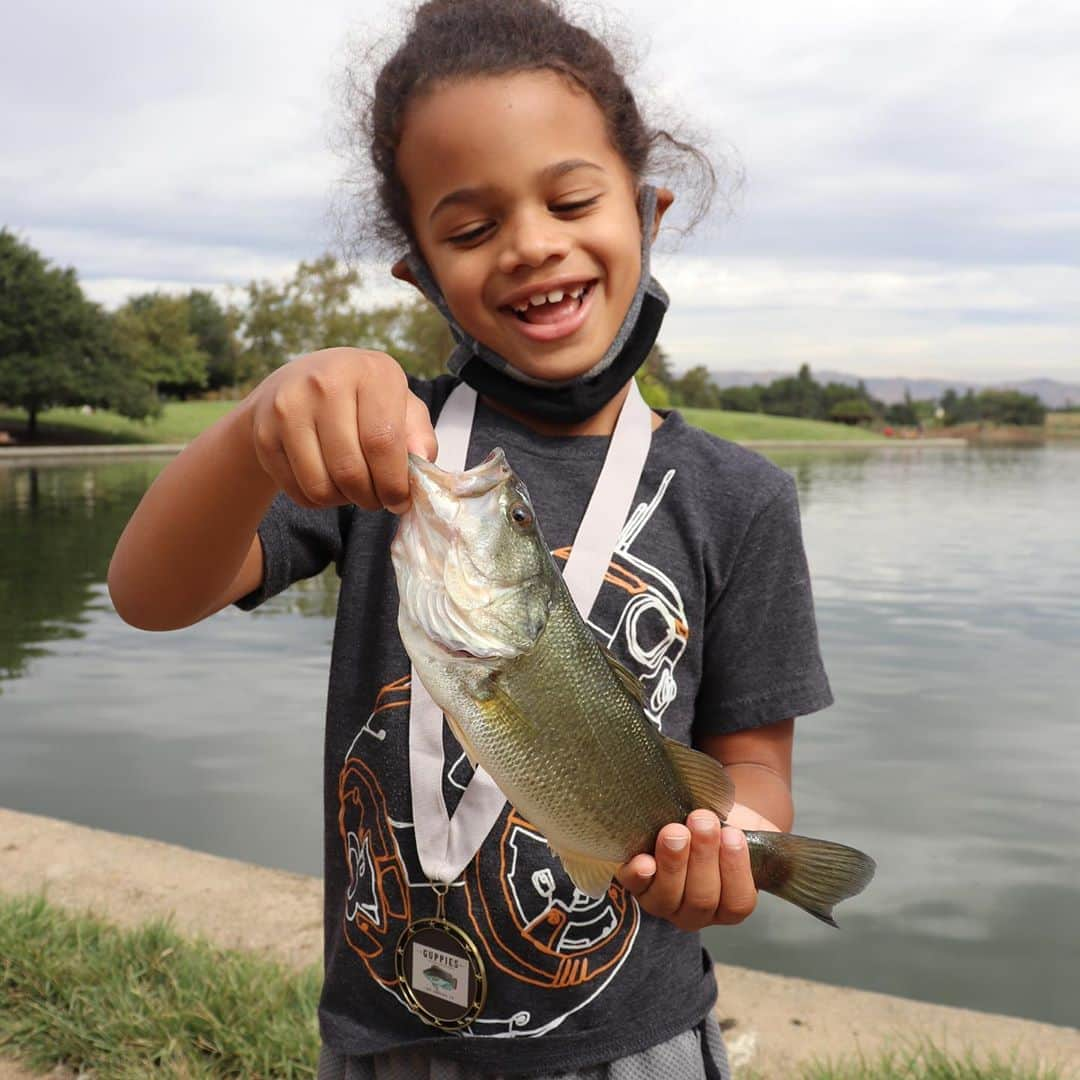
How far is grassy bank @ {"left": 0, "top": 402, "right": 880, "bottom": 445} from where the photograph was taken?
41750mm

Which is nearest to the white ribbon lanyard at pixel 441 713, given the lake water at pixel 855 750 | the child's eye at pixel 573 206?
the child's eye at pixel 573 206

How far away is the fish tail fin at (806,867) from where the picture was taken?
1.65 meters

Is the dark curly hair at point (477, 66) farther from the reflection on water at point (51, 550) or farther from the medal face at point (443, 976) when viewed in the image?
the reflection on water at point (51, 550)

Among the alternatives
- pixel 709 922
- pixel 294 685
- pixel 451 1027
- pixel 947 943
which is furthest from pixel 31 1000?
pixel 294 685

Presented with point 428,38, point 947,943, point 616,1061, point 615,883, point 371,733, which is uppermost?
point 428,38

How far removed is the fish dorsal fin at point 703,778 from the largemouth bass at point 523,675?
0.02 m

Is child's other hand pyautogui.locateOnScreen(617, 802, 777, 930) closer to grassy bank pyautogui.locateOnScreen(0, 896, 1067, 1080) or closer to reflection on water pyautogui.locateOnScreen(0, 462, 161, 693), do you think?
grassy bank pyautogui.locateOnScreen(0, 896, 1067, 1080)

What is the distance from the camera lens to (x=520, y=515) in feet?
4.88

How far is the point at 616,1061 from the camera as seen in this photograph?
1.84 metres

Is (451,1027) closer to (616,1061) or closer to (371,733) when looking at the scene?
(616,1061)

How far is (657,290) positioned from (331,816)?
4.10 ft

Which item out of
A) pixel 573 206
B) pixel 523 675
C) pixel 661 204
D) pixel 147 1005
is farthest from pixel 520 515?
pixel 147 1005

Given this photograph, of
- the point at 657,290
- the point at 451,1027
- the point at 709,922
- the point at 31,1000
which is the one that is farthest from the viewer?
the point at 31,1000

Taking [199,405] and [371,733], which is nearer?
[371,733]
